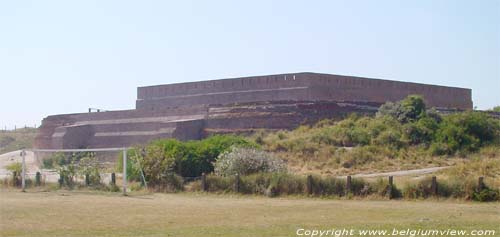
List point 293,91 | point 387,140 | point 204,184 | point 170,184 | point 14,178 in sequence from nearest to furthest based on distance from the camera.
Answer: point 204,184
point 170,184
point 14,178
point 387,140
point 293,91

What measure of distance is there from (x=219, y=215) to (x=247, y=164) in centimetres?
720

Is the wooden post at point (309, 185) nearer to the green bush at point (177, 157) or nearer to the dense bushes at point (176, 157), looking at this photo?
the dense bushes at point (176, 157)

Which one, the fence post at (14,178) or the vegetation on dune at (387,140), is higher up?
the vegetation on dune at (387,140)

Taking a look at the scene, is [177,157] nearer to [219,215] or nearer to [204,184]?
[204,184]

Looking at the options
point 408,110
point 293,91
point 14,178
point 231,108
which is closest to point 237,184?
point 14,178

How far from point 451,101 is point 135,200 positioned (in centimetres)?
3250

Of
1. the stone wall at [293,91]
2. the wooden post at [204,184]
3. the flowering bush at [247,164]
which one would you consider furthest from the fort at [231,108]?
the wooden post at [204,184]

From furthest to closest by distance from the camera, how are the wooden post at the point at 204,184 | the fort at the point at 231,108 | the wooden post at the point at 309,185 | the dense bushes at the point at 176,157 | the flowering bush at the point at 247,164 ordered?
the fort at the point at 231,108 → the dense bushes at the point at 176,157 → the flowering bush at the point at 247,164 → the wooden post at the point at 204,184 → the wooden post at the point at 309,185

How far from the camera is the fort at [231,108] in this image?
3416 centimetres

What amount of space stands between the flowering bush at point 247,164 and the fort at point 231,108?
13.3 meters

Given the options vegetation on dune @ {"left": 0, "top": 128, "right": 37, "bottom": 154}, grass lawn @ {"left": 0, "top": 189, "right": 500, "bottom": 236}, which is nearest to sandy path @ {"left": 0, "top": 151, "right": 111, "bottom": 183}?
grass lawn @ {"left": 0, "top": 189, "right": 500, "bottom": 236}

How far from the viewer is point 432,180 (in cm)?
1588

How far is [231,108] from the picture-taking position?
35406mm

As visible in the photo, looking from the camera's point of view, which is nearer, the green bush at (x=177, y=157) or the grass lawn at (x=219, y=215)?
the grass lawn at (x=219, y=215)
